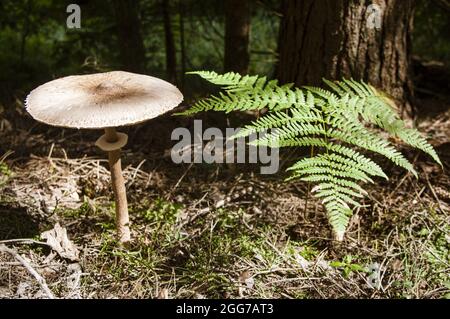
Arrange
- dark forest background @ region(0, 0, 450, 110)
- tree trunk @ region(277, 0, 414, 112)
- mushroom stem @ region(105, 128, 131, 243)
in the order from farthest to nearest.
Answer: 1. dark forest background @ region(0, 0, 450, 110)
2. tree trunk @ region(277, 0, 414, 112)
3. mushroom stem @ region(105, 128, 131, 243)

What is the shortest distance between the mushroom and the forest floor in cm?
35

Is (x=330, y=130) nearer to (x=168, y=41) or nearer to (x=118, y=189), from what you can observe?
(x=118, y=189)

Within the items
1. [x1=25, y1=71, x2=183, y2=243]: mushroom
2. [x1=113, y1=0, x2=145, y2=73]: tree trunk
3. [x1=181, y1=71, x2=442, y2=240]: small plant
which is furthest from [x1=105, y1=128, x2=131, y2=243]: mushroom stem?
[x1=113, y1=0, x2=145, y2=73]: tree trunk

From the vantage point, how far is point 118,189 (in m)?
3.12

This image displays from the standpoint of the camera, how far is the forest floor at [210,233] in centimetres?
278

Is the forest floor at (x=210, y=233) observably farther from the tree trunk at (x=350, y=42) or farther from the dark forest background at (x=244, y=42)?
the dark forest background at (x=244, y=42)

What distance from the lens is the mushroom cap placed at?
256 centimetres

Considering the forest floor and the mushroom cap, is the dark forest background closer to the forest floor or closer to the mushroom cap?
the forest floor

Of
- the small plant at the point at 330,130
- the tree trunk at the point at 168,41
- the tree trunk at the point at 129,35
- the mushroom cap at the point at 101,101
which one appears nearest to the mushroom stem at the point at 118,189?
the mushroom cap at the point at 101,101

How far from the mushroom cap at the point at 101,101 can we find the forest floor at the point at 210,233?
91 centimetres

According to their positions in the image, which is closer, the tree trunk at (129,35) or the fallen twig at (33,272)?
the fallen twig at (33,272)

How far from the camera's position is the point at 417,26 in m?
6.25

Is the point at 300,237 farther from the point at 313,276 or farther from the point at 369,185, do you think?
the point at 369,185
